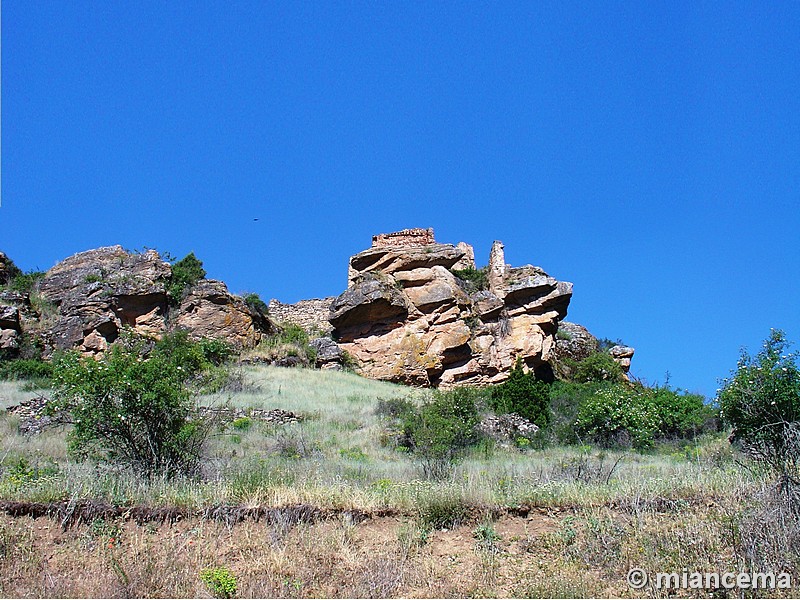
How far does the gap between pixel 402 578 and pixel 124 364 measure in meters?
6.04

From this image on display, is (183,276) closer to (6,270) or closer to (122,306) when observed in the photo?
(122,306)

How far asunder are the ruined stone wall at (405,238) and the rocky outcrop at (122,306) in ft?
21.4

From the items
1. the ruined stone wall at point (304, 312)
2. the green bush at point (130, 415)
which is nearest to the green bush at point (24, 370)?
the ruined stone wall at point (304, 312)

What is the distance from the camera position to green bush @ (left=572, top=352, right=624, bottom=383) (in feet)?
97.8

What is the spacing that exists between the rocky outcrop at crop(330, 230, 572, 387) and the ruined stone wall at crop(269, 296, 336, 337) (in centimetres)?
475

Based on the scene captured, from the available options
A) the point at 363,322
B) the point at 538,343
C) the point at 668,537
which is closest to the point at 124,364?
the point at 668,537

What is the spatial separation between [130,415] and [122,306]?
18.6 meters

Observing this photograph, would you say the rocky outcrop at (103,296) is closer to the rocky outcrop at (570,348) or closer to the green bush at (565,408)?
the green bush at (565,408)

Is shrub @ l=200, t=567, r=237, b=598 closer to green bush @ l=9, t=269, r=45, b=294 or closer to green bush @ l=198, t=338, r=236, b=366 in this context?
green bush @ l=198, t=338, r=236, b=366

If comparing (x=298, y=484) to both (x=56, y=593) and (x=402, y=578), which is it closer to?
(x=402, y=578)

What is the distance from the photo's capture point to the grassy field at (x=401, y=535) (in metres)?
7.02

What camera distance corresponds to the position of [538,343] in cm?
2869

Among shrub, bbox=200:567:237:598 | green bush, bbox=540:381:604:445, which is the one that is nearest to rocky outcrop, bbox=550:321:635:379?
green bush, bbox=540:381:604:445

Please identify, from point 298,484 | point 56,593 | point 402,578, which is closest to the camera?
point 56,593
